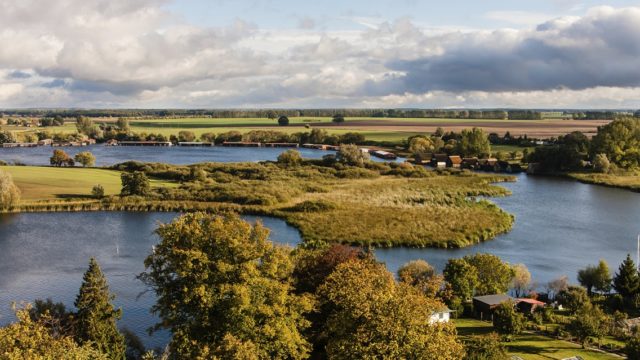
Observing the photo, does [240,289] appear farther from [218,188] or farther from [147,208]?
[218,188]

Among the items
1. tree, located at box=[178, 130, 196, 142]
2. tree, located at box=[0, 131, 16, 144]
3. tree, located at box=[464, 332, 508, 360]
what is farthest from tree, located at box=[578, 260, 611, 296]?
tree, located at box=[0, 131, 16, 144]

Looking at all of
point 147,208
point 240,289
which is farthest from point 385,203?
point 240,289

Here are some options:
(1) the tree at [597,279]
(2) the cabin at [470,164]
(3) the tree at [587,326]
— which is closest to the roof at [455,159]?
(2) the cabin at [470,164]

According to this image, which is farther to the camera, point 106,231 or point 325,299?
point 106,231

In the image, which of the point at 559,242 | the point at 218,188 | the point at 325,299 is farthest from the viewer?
the point at 218,188

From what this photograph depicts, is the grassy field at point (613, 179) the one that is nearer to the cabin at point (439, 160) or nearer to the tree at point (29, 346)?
the cabin at point (439, 160)

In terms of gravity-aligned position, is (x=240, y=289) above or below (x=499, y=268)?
above

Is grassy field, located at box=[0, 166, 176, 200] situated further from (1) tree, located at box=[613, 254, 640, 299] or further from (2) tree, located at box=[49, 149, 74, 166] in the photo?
(1) tree, located at box=[613, 254, 640, 299]
